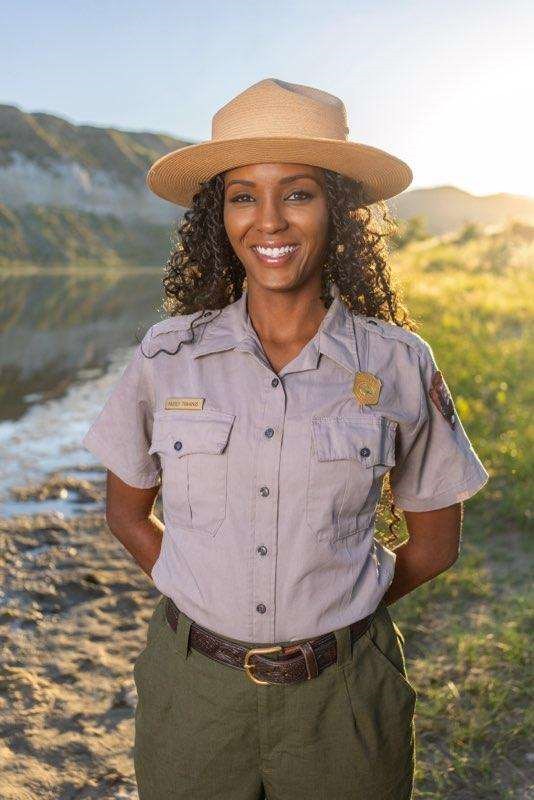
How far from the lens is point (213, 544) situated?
210 centimetres

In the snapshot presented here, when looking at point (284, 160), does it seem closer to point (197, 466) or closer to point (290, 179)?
point (290, 179)

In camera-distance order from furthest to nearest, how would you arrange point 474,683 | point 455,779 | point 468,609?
point 468,609 → point 474,683 → point 455,779

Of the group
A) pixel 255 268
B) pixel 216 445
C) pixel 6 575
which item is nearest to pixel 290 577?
pixel 216 445

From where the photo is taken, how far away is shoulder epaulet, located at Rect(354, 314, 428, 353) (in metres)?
2.22

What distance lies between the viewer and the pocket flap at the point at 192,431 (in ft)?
6.91

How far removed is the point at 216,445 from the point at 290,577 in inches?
14.1

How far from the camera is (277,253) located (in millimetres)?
2189

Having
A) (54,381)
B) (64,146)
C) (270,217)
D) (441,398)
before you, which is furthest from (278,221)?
(64,146)

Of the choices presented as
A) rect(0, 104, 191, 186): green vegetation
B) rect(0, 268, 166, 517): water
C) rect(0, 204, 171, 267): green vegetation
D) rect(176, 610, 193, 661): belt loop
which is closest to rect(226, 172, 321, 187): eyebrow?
rect(0, 268, 166, 517): water

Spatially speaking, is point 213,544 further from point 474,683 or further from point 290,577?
point 474,683

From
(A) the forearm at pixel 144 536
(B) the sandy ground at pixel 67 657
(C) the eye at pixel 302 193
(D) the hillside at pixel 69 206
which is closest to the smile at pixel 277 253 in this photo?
(C) the eye at pixel 302 193

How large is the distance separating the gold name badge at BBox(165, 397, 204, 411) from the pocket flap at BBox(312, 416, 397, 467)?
0.96 ft

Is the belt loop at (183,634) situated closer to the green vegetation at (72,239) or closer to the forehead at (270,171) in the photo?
the forehead at (270,171)

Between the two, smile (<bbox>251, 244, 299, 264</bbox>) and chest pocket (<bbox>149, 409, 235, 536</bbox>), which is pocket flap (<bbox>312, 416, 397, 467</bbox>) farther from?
smile (<bbox>251, 244, 299, 264</bbox>)
